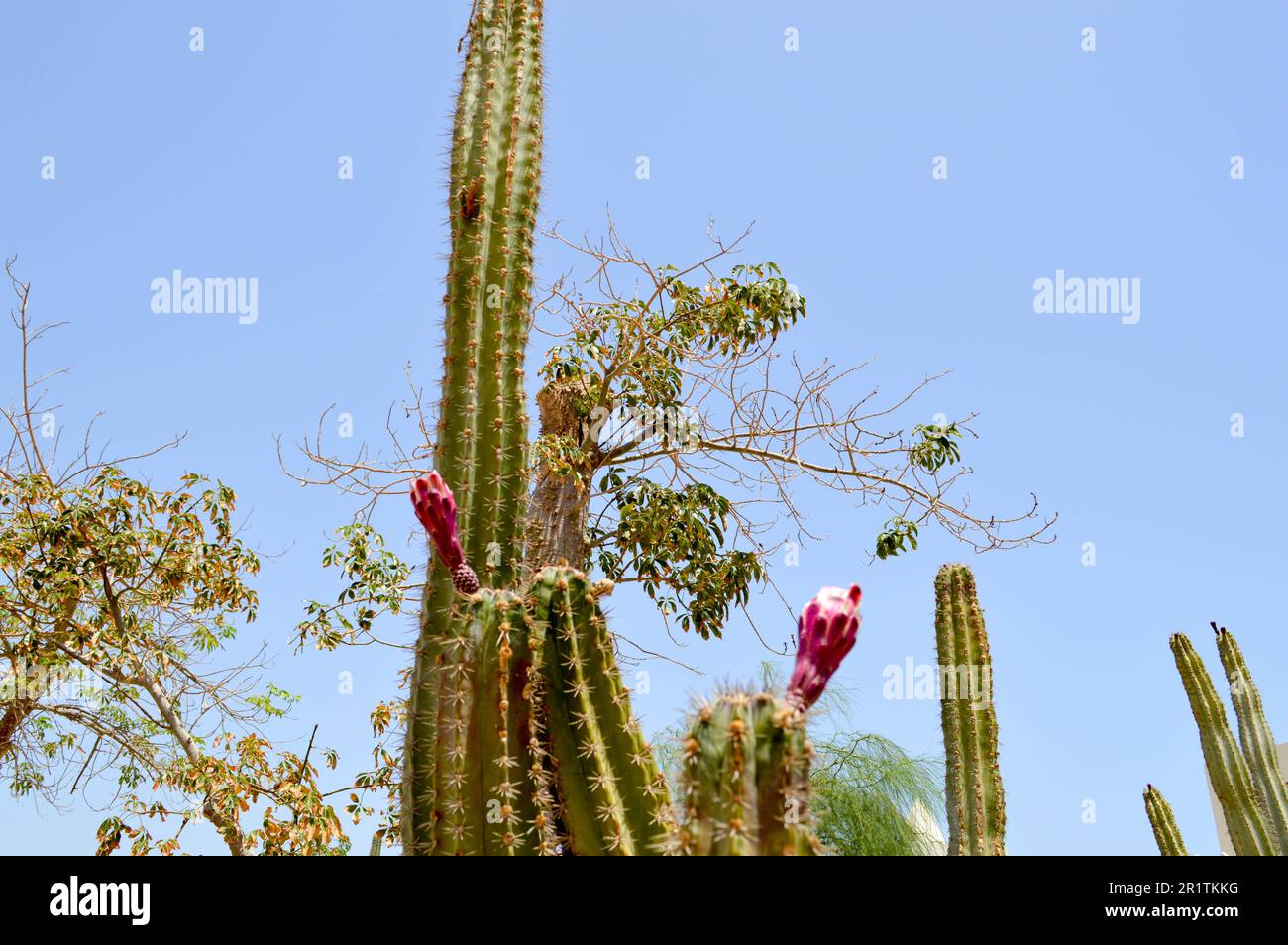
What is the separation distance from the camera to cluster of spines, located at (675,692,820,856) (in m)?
1.96

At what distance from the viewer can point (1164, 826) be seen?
912 centimetres

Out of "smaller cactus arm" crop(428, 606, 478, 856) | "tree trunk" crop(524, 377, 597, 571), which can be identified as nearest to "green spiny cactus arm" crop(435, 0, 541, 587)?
"smaller cactus arm" crop(428, 606, 478, 856)

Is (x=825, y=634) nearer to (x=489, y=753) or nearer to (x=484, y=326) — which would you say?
(x=489, y=753)

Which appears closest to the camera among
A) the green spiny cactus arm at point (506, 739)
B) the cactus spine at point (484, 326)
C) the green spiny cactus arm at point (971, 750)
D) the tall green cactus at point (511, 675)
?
the tall green cactus at point (511, 675)

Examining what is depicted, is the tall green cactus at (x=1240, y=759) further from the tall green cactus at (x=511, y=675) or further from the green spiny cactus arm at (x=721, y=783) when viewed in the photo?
the green spiny cactus arm at (x=721, y=783)

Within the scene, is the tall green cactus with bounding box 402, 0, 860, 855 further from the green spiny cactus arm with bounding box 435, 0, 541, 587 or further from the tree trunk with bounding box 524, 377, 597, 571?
the tree trunk with bounding box 524, 377, 597, 571

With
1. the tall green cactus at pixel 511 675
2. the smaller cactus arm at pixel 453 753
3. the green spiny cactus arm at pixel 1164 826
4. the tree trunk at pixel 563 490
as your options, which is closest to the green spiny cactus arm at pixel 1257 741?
the green spiny cactus arm at pixel 1164 826

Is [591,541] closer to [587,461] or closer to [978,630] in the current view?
[587,461]

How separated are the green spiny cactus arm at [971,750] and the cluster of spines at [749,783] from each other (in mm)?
3500

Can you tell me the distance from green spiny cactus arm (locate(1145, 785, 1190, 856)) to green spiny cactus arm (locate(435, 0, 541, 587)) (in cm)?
761

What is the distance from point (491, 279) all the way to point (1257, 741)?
765 centimetres

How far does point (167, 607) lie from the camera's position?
6.88 metres

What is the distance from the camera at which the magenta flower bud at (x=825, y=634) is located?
2434 mm
